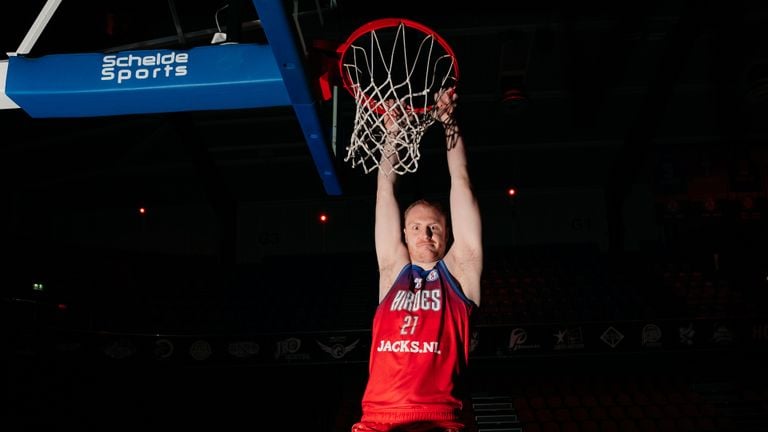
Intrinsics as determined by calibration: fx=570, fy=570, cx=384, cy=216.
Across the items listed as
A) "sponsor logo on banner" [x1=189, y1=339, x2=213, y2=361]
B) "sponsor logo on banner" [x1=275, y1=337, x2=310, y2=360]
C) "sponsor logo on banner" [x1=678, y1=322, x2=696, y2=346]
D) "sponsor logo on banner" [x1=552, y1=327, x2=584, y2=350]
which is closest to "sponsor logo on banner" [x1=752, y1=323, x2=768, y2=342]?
"sponsor logo on banner" [x1=678, y1=322, x2=696, y2=346]

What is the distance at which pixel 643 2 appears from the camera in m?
9.55

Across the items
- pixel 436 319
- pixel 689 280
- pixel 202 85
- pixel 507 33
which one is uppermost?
pixel 507 33

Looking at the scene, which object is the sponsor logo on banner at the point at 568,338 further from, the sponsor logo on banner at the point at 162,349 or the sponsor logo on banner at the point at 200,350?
the sponsor logo on banner at the point at 162,349

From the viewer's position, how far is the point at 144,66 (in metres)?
3.23

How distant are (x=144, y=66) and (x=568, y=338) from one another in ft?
27.1

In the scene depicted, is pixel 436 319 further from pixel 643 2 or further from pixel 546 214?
pixel 546 214

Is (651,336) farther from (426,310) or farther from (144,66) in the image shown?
(144,66)

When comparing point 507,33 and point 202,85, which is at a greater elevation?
point 507,33

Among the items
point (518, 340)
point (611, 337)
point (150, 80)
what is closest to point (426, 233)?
point (150, 80)

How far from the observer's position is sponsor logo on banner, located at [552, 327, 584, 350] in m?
9.54

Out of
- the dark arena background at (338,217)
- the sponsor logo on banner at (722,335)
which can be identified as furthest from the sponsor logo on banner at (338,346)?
the sponsor logo on banner at (722,335)

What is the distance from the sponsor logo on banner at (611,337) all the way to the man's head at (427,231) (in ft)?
24.5

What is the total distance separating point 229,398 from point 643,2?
975 centimetres

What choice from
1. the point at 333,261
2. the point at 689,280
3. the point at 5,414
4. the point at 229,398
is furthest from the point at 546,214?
the point at 5,414
